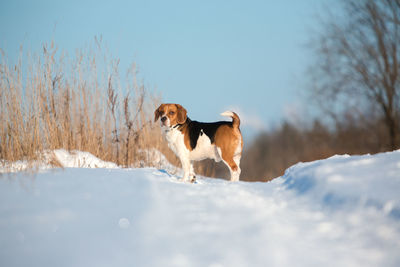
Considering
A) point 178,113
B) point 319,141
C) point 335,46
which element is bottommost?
point 319,141

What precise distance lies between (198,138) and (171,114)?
0.48m

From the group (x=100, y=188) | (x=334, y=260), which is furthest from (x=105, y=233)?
(x=334, y=260)

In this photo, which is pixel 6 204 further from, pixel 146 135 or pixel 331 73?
pixel 331 73

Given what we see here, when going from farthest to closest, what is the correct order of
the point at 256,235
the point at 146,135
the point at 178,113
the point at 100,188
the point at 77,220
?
1. the point at 146,135
2. the point at 178,113
3. the point at 100,188
4. the point at 77,220
5. the point at 256,235

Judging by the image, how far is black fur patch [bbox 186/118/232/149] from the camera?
428 cm

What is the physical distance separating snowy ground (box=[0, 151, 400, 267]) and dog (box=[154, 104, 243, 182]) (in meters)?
1.26

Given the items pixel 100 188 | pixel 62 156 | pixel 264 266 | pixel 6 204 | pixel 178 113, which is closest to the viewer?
pixel 264 266

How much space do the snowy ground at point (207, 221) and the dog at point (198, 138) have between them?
4.13ft

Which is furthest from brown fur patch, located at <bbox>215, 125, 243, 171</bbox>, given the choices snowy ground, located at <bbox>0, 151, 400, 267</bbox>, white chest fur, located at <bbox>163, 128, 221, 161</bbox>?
snowy ground, located at <bbox>0, 151, 400, 267</bbox>

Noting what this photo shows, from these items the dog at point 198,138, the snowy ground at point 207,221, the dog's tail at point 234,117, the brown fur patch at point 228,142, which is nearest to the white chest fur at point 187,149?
the dog at point 198,138

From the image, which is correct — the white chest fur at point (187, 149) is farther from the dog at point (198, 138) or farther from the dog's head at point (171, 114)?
the dog's head at point (171, 114)

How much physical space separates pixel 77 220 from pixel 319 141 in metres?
14.0

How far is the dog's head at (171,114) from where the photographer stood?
13.2 feet

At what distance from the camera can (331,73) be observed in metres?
14.2
